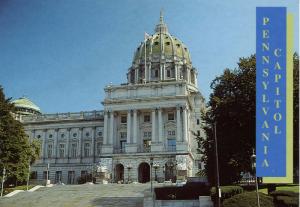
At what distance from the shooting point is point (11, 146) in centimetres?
4903

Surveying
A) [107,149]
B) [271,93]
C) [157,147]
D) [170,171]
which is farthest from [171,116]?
[271,93]

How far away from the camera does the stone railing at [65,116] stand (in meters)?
86.9

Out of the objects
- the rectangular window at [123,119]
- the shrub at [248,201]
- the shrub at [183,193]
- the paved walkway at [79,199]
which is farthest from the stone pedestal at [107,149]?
the shrub at [248,201]

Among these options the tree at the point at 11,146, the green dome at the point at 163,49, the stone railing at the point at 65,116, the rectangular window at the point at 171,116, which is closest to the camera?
the tree at the point at 11,146

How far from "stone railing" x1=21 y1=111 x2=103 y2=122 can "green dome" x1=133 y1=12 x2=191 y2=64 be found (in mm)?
21390

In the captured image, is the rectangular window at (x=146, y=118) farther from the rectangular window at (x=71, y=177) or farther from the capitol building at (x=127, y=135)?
the rectangular window at (x=71, y=177)

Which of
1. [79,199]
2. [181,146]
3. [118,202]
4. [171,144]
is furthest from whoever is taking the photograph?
[171,144]

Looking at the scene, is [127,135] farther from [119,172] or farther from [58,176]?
[58,176]

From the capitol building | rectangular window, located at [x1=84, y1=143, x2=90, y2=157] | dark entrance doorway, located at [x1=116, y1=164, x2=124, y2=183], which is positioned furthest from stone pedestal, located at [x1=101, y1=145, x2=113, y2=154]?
rectangular window, located at [x1=84, y1=143, x2=90, y2=157]

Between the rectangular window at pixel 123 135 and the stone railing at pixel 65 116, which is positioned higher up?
the stone railing at pixel 65 116

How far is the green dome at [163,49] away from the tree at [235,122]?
60.7m

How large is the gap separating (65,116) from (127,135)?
20.7 meters

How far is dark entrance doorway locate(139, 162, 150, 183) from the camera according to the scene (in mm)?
71750

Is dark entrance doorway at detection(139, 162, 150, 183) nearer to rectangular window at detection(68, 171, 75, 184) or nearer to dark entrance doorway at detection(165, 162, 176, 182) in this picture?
dark entrance doorway at detection(165, 162, 176, 182)
